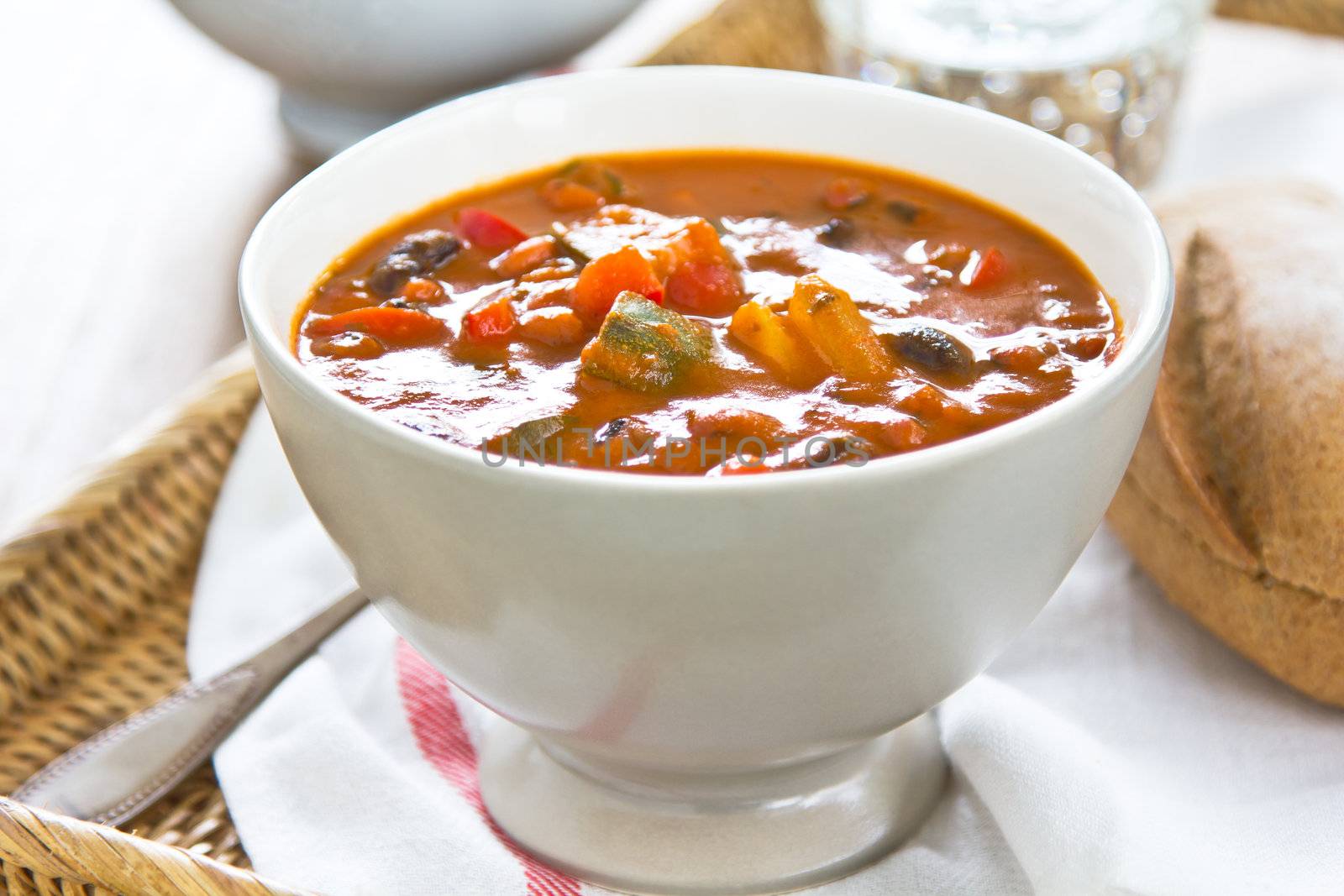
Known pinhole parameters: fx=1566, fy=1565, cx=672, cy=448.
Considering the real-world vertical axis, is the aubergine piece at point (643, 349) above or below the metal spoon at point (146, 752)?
above

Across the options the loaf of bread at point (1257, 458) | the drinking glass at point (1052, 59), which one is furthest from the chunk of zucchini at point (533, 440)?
the drinking glass at point (1052, 59)

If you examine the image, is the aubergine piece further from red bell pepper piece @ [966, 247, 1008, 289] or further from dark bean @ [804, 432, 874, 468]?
red bell pepper piece @ [966, 247, 1008, 289]

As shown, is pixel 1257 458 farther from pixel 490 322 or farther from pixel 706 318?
pixel 490 322

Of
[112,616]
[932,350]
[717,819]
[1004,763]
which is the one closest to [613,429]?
[932,350]

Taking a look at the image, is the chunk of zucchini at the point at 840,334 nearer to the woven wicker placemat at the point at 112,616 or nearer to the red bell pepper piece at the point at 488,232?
the red bell pepper piece at the point at 488,232

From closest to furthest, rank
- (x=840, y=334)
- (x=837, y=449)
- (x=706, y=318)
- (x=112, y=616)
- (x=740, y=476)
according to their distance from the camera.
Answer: (x=740, y=476), (x=837, y=449), (x=840, y=334), (x=706, y=318), (x=112, y=616)

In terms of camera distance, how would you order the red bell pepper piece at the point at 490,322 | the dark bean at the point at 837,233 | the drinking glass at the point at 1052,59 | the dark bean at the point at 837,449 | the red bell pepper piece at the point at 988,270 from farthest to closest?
the drinking glass at the point at 1052,59 → the dark bean at the point at 837,233 → the red bell pepper piece at the point at 988,270 → the red bell pepper piece at the point at 490,322 → the dark bean at the point at 837,449
